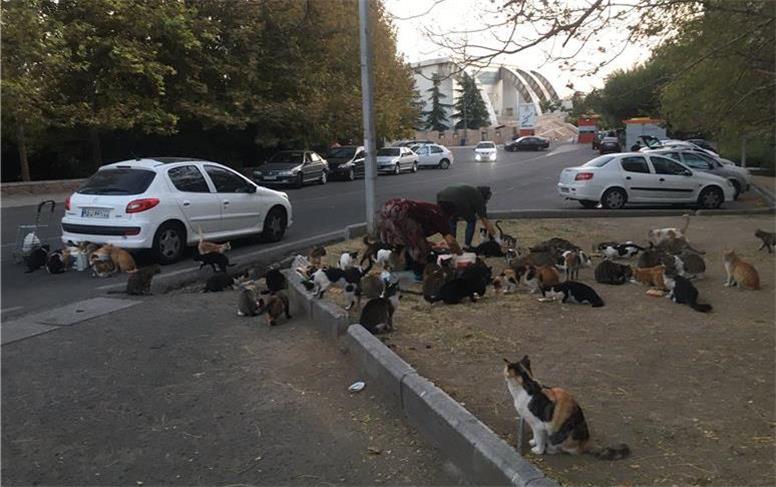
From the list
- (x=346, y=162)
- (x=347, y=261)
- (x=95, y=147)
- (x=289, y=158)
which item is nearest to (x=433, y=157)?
(x=346, y=162)

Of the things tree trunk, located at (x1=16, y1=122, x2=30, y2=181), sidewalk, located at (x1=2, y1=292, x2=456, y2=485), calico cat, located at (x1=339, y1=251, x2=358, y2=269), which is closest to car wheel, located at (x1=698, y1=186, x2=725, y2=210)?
calico cat, located at (x1=339, y1=251, x2=358, y2=269)

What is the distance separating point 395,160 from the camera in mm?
37562

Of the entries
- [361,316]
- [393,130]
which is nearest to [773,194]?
[361,316]

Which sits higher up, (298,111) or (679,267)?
(298,111)

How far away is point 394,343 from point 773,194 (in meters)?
19.7

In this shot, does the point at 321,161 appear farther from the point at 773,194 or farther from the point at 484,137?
the point at 484,137

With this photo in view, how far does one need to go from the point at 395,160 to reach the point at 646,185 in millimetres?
21448

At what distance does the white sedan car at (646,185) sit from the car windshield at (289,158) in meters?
14.8

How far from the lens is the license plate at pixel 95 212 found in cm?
1015

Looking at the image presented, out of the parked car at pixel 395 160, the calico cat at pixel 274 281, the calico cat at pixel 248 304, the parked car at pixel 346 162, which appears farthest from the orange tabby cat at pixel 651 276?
the parked car at pixel 395 160

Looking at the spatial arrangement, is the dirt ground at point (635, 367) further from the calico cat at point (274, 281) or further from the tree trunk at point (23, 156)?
the tree trunk at point (23, 156)

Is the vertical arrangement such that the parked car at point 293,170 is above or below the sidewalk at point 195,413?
above

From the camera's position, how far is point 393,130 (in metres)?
42.1

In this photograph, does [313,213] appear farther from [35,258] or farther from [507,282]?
[507,282]
